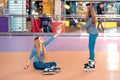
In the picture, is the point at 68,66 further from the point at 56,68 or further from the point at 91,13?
the point at 91,13

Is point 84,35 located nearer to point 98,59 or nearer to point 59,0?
point 59,0

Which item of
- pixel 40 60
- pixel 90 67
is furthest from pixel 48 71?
pixel 90 67

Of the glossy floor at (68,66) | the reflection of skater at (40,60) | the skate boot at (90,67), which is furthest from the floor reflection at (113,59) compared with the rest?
the reflection of skater at (40,60)

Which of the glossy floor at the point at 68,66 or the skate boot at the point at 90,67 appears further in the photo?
the skate boot at the point at 90,67

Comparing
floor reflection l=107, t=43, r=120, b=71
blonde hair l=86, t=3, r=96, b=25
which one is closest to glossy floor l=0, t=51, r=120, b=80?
floor reflection l=107, t=43, r=120, b=71

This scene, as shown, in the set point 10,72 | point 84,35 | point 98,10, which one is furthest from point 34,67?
point 98,10

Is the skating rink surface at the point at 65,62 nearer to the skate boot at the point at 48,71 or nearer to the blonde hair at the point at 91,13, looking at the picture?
the skate boot at the point at 48,71

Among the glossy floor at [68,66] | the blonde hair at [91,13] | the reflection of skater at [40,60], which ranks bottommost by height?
the glossy floor at [68,66]

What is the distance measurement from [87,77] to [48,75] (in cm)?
104

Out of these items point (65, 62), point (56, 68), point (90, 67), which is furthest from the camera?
point (65, 62)

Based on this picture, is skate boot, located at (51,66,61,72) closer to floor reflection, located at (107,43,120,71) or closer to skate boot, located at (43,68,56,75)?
skate boot, located at (43,68,56,75)

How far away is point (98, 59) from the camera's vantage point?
11.8 metres

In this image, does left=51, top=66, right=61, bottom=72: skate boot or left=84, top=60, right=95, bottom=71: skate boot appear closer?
left=51, top=66, right=61, bottom=72: skate boot

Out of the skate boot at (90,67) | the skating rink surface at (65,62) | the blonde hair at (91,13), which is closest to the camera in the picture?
the skating rink surface at (65,62)
